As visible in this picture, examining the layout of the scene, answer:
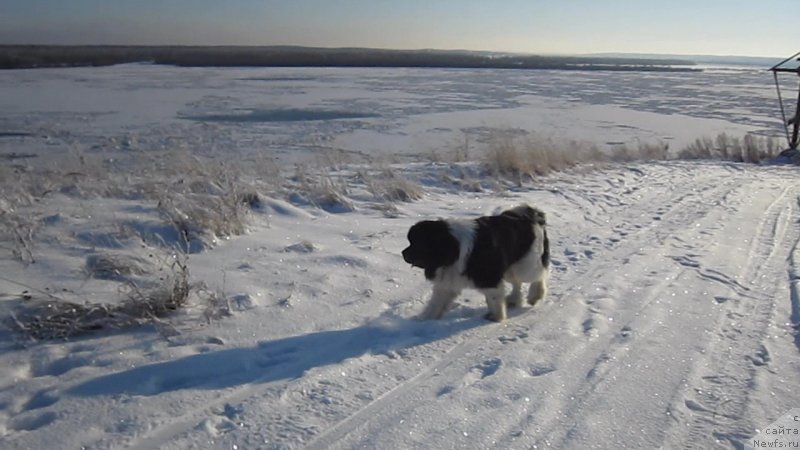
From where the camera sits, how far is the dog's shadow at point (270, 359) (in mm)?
3686

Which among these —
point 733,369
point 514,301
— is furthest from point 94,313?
point 733,369

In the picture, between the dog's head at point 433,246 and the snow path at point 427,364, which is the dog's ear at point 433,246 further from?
the snow path at point 427,364

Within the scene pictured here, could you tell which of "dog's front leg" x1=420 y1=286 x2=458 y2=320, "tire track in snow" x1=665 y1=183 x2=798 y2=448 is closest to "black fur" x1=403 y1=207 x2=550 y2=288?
"dog's front leg" x1=420 y1=286 x2=458 y2=320

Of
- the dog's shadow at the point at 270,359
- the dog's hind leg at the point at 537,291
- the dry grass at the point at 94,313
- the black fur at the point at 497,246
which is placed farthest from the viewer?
the dog's hind leg at the point at 537,291

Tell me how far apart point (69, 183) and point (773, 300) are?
9.35 metres

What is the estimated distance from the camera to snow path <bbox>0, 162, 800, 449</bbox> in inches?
130

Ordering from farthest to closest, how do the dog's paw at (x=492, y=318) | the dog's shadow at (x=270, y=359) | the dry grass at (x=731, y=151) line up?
the dry grass at (x=731, y=151) < the dog's paw at (x=492, y=318) < the dog's shadow at (x=270, y=359)

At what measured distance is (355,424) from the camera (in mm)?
3381

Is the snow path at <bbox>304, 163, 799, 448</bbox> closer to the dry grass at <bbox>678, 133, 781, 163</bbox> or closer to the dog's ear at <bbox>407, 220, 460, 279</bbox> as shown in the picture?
the dog's ear at <bbox>407, 220, 460, 279</bbox>

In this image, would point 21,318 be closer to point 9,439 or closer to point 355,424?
point 9,439

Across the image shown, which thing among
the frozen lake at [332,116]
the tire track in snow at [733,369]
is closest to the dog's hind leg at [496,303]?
the tire track in snow at [733,369]

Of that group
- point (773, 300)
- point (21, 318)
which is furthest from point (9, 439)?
point (773, 300)

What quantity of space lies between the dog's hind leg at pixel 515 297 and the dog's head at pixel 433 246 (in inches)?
39.3

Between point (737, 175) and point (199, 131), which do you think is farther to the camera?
point (199, 131)
